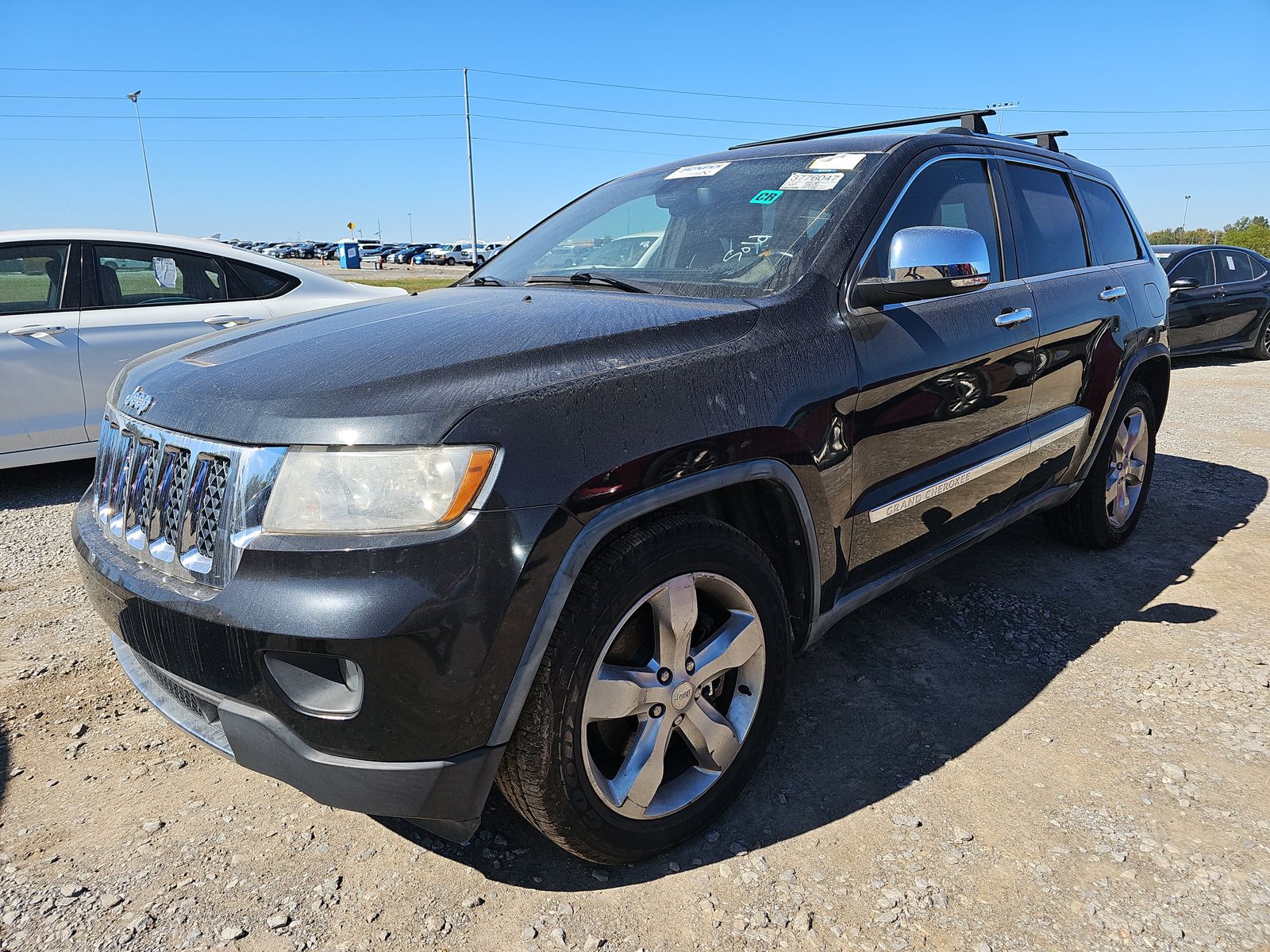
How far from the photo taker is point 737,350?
7.28 ft

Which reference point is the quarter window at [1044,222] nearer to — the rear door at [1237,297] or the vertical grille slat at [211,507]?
the vertical grille slat at [211,507]

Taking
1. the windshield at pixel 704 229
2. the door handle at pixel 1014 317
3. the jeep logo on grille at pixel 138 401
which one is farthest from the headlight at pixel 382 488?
the door handle at pixel 1014 317

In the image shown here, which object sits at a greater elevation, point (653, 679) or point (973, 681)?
point (653, 679)

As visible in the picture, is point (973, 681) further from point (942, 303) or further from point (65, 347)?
point (65, 347)

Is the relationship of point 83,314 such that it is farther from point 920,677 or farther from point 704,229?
point 920,677

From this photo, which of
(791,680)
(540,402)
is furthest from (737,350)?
(791,680)

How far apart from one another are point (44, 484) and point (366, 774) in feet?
16.7

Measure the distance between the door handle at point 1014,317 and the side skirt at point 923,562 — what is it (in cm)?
73

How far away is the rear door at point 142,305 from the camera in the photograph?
5223 mm

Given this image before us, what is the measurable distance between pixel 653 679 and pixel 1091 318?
278cm

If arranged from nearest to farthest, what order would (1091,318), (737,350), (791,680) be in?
(737,350)
(791,680)
(1091,318)

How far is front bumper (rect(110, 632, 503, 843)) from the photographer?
5.79 ft

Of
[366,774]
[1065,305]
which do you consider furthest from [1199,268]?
[366,774]

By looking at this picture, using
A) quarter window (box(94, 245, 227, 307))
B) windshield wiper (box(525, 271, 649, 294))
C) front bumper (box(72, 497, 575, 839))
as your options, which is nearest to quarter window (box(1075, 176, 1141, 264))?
windshield wiper (box(525, 271, 649, 294))
